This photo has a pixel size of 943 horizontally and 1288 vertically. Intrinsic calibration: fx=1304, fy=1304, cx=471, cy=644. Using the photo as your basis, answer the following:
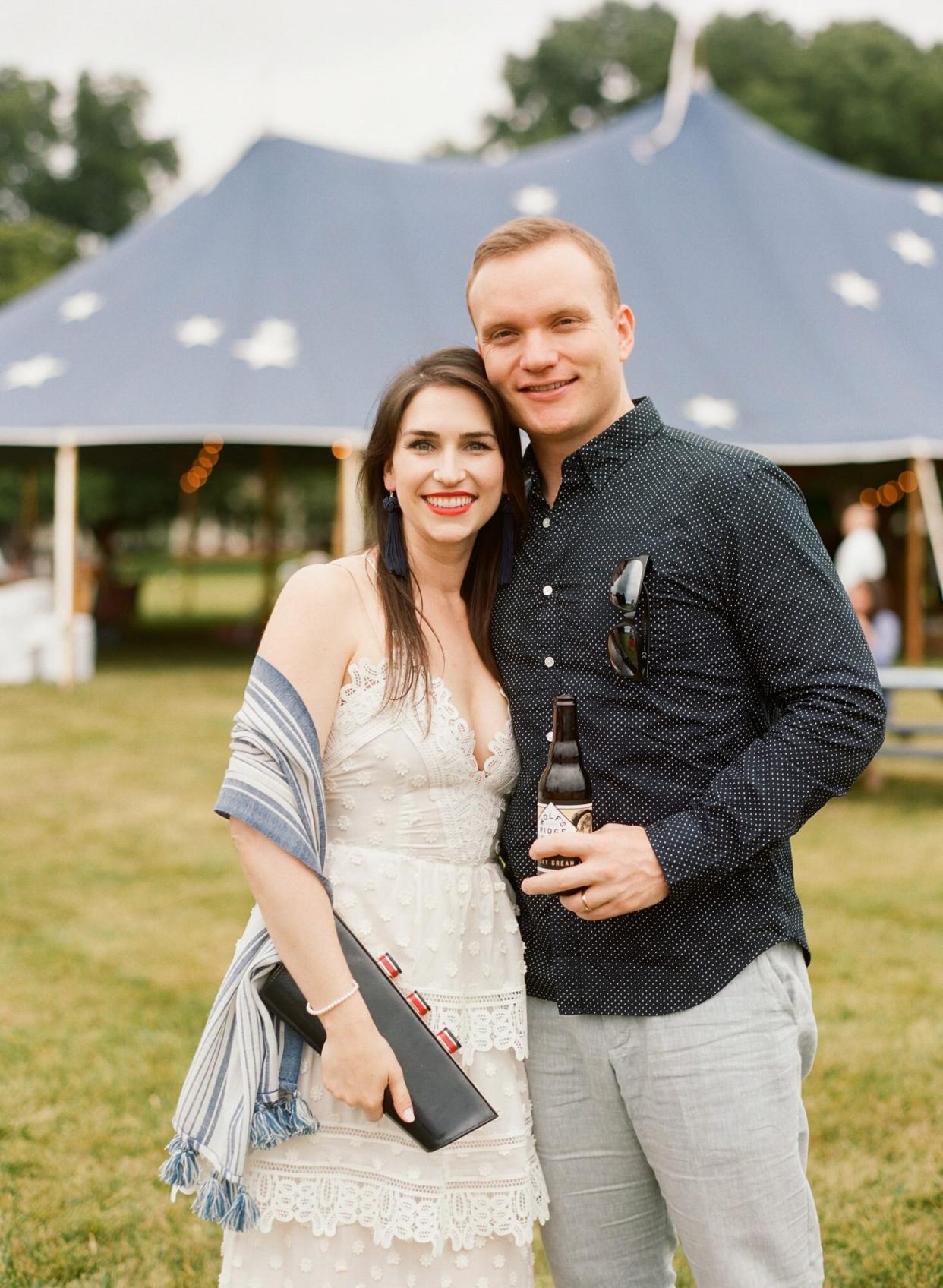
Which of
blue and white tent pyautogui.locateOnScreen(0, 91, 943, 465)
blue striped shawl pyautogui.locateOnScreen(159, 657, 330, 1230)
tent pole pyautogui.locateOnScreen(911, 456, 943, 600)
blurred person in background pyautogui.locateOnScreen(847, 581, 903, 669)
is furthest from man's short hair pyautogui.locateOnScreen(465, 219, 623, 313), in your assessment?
tent pole pyautogui.locateOnScreen(911, 456, 943, 600)

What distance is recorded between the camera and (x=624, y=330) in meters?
2.13

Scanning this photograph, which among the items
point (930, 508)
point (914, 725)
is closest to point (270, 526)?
point (930, 508)

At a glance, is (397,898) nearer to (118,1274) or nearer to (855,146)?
(118,1274)

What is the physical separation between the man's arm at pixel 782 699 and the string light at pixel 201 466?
40.2 feet

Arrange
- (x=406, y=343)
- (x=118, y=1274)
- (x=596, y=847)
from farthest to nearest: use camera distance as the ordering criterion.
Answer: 1. (x=406, y=343)
2. (x=118, y=1274)
3. (x=596, y=847)

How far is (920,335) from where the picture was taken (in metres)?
12.5

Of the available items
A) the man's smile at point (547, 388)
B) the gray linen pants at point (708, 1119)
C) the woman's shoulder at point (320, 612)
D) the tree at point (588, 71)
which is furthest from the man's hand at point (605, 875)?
the tree at point (588, 71)

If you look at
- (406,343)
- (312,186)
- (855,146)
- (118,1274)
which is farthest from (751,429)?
(855,146)

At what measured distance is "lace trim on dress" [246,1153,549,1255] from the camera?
1936mm

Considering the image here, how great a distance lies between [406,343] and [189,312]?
215 centimetres

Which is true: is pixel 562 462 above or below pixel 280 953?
above

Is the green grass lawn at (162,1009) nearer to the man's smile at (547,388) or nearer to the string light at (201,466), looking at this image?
the man's smile at (547,388)

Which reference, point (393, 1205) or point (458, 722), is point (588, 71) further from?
point (393, 1205)

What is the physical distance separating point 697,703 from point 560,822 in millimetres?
270
